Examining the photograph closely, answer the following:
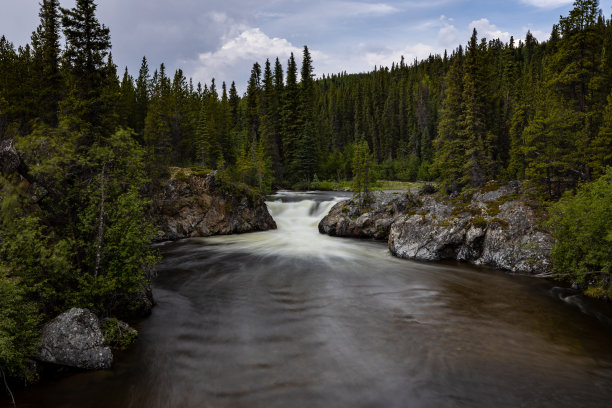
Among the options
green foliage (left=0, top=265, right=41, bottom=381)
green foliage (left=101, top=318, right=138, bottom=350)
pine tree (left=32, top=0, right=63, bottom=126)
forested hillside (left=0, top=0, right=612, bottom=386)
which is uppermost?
pine tree (left=32, top=0, right=63, bottom=126)

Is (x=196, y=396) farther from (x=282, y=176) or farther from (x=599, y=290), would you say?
(x=282, y=176)

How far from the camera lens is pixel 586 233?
11516 millimetres

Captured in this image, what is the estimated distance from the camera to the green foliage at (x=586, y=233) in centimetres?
1131

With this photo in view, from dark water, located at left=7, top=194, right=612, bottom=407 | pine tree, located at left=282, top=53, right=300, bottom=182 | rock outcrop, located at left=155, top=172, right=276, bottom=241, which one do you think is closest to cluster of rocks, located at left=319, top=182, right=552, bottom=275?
dark water, located at left=7, top=194, right=612, bottom=407

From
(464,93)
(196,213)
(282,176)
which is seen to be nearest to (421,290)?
(464,93)

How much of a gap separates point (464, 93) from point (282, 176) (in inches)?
1404

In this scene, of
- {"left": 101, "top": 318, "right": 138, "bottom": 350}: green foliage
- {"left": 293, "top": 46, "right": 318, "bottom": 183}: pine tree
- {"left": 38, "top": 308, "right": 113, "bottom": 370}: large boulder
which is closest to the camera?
{"left": 38, "top": 308, "right": 113, "bottom": 370}: large boulder

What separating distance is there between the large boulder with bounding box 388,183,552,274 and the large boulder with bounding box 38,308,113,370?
15.8m

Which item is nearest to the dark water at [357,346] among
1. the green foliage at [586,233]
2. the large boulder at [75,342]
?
the large boulder at [75,342]

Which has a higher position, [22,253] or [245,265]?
[22,253]

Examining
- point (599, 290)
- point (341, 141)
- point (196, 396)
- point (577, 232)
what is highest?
point (341, 141)

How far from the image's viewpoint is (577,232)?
1221 centimetres

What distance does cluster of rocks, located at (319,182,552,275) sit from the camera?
15703mm

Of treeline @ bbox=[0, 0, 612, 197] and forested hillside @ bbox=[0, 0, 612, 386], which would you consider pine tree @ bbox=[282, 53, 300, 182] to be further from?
forested hillside @ bbox=[0, 0, 612, 386]
